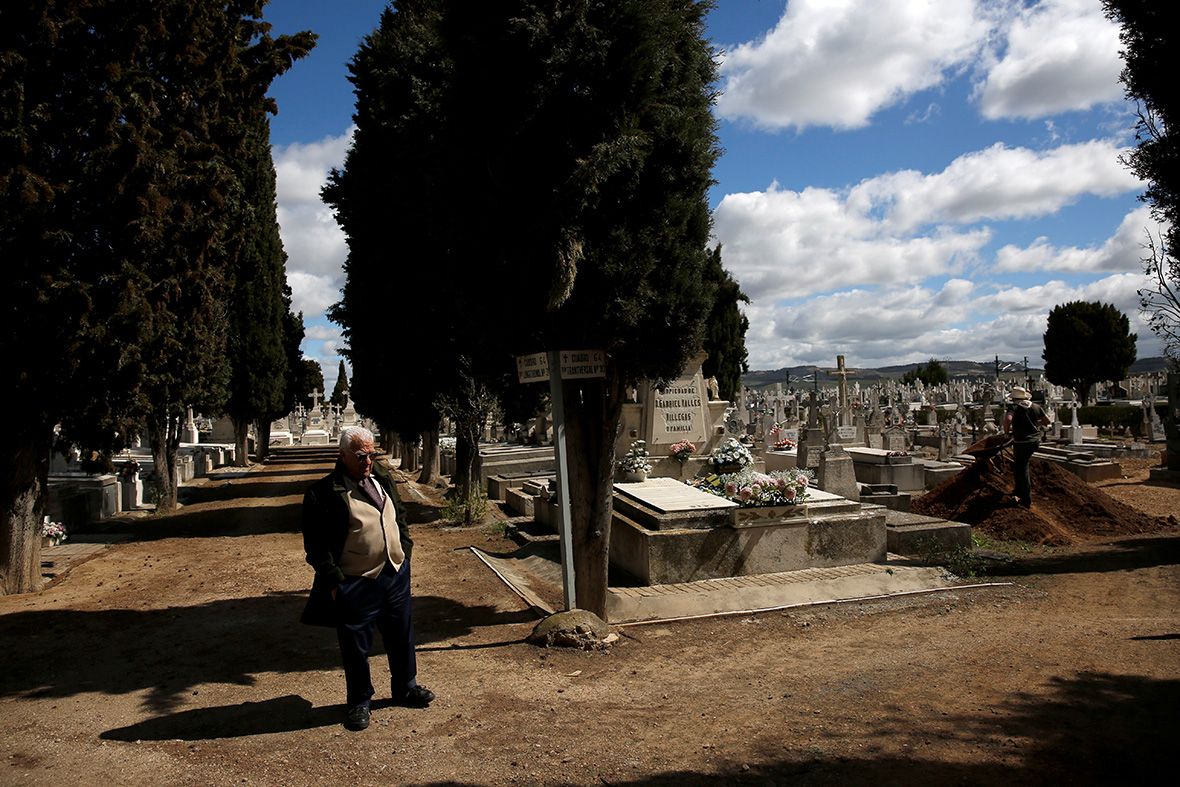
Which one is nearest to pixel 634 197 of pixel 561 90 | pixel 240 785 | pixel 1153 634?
pixel 561 90

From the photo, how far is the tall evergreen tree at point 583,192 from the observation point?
511 centimetres

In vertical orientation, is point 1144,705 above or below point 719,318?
below

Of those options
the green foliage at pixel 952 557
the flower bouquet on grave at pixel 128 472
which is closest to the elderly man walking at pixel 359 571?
the green foliage at pixel 952 557

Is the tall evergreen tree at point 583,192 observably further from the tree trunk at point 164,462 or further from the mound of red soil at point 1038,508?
the tree trunk at point 164,462

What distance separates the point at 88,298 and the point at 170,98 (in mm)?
2812

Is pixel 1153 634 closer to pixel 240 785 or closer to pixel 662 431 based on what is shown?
pixel 240 785

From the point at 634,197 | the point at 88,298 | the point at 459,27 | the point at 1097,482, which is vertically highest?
the point at 459,27

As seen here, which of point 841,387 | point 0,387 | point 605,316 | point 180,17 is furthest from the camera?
point 841,387

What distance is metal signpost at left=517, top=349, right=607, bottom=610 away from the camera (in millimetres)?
5438

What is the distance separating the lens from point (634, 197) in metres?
5.42

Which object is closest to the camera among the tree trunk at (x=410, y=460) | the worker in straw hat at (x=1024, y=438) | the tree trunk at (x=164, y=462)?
the worker in straw hat at (x=1024, y=438)

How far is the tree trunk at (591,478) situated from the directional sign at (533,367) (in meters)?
0.35

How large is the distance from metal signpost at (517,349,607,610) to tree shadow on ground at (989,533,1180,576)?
465cm

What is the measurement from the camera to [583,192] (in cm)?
504
